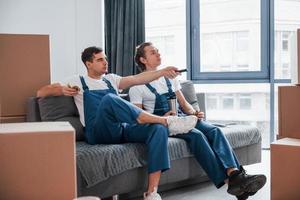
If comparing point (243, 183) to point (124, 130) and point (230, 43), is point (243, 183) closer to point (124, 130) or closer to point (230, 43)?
point (124, 130)

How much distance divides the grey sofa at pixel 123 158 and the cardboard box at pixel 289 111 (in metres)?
0.81

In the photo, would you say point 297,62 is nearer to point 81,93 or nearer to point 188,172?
point 188,172

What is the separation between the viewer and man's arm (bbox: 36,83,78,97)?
2738mm

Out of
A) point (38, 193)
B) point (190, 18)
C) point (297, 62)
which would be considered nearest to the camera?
point (38, 193)

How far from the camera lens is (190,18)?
186 inches

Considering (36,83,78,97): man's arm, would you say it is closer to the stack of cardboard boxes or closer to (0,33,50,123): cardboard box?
(0,33,50,123): cardboard box

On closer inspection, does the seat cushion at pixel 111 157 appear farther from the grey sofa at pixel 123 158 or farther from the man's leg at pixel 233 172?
the man's leg at pixel 233 172

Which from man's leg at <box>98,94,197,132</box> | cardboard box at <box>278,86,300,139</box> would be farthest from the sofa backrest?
cardboard box at <box>278,86,300,139</box>

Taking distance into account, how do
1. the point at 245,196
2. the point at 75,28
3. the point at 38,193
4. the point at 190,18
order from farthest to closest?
the point at 190,18, the point at 75,28, the point at 245,196, the point at 38,193

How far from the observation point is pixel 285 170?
72.4 inches

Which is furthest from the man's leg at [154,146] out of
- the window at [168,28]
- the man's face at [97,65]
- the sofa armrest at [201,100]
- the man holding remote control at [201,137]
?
the window at [168,28]

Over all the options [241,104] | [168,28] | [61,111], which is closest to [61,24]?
[168,28]

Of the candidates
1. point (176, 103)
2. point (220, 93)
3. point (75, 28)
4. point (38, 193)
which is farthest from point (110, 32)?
point (38, 193)

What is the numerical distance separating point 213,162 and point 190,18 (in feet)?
8.11
